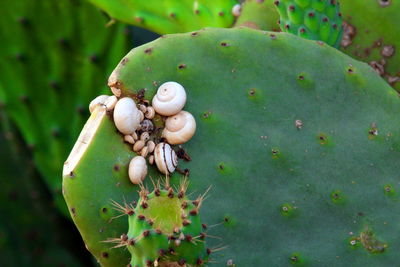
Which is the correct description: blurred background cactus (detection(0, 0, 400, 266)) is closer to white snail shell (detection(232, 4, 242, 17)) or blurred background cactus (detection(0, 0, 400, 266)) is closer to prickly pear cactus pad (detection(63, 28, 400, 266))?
white snail shell (detection(232, 4, 242, 17))

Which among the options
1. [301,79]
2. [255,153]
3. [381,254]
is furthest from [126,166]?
[381,254]

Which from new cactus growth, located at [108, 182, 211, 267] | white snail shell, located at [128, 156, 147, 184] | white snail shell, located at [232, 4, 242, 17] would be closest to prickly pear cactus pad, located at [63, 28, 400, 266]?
white snail shell, located at [128, 156, 147, 184]

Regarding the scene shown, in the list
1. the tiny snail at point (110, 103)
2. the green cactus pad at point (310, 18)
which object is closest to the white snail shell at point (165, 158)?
the tiny snail at point (110, 103)

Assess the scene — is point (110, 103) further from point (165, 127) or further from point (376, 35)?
point (376, 35)

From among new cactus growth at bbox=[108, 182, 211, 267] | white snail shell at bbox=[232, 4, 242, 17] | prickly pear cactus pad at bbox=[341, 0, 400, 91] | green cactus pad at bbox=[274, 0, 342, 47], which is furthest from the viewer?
white snail shell at bbox=[232, 4, 242, 17]

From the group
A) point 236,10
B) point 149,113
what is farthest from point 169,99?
point 236,10

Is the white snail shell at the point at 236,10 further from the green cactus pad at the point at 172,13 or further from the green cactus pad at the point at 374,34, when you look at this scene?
the green cactus pad at the point at 374,34
